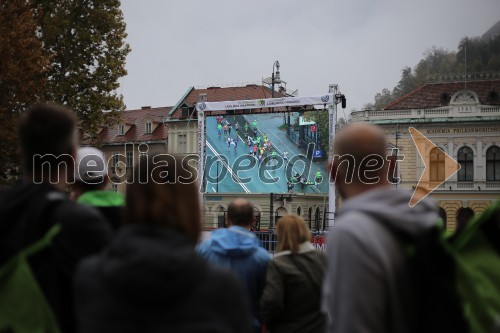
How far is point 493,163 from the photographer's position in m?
43.9

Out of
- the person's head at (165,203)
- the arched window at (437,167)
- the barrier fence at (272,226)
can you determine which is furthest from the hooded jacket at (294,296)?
the arched window at (437,167)

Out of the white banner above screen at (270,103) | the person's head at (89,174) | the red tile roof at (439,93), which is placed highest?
the red tile roof at (439,93)

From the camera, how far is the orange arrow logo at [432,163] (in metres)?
44.0

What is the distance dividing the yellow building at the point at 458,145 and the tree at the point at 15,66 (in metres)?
27.0

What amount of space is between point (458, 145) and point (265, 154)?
20006mm

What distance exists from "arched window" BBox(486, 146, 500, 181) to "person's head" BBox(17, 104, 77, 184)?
1734 inches

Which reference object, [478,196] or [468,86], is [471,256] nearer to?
[478,196]

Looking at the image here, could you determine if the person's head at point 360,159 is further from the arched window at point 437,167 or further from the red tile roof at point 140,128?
the red tile roof at point 140,128

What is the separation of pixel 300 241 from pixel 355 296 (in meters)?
2.84

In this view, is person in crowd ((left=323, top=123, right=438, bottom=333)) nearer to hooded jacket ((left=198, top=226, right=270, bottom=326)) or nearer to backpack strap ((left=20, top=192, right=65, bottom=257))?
backpack strap ((left=20, top=192, right=65, bottom=257))

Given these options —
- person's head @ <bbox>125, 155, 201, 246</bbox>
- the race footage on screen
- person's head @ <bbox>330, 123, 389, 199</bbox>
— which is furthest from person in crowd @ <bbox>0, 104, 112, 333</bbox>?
the race footage on screen

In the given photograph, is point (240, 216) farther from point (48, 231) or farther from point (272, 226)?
point (272, 226)

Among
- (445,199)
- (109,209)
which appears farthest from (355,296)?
(445,199)

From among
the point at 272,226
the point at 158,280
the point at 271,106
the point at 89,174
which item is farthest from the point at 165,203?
the point at 272,226
